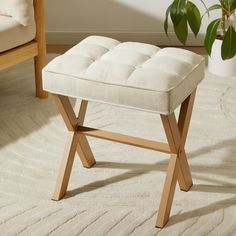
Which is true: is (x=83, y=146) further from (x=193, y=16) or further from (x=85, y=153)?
(x=193, y=16)

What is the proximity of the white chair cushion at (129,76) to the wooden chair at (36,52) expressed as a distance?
670 millimetres

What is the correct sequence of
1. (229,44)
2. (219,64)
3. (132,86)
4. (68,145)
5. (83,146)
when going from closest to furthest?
(132,86) → (68,145) → (83,146) → (229,44) → (219,64)

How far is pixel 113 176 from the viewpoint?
2084mm

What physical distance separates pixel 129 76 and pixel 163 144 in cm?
27

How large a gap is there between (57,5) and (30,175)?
150cm

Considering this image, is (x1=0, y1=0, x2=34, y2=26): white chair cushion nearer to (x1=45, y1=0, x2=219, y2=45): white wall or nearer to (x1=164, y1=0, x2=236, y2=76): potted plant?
(x1=164, y1=0, x2=236, y2=76): potted plant

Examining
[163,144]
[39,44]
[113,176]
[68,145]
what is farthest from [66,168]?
[39,44]

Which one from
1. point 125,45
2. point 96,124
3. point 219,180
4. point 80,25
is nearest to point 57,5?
point 80,25

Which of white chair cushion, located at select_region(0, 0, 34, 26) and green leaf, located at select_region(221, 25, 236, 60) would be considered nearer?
white chair cushion, located at select_region(0, 0, 34, 26)

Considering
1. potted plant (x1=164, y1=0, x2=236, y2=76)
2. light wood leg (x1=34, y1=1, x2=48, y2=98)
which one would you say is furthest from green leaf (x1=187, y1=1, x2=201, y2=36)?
light wood leg (x1=34, y1=1, x2=48, y2=98)

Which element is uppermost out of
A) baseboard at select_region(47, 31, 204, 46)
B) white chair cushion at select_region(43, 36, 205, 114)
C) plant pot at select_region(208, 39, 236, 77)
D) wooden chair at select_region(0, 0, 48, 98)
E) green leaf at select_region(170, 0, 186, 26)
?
white chair cushion at select_region(43, 36, 205, 114)

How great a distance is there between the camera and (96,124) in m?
2.46

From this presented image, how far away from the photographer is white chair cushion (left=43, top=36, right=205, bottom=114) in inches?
64.7

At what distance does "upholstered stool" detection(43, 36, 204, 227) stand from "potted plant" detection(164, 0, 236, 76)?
2.52 feet
